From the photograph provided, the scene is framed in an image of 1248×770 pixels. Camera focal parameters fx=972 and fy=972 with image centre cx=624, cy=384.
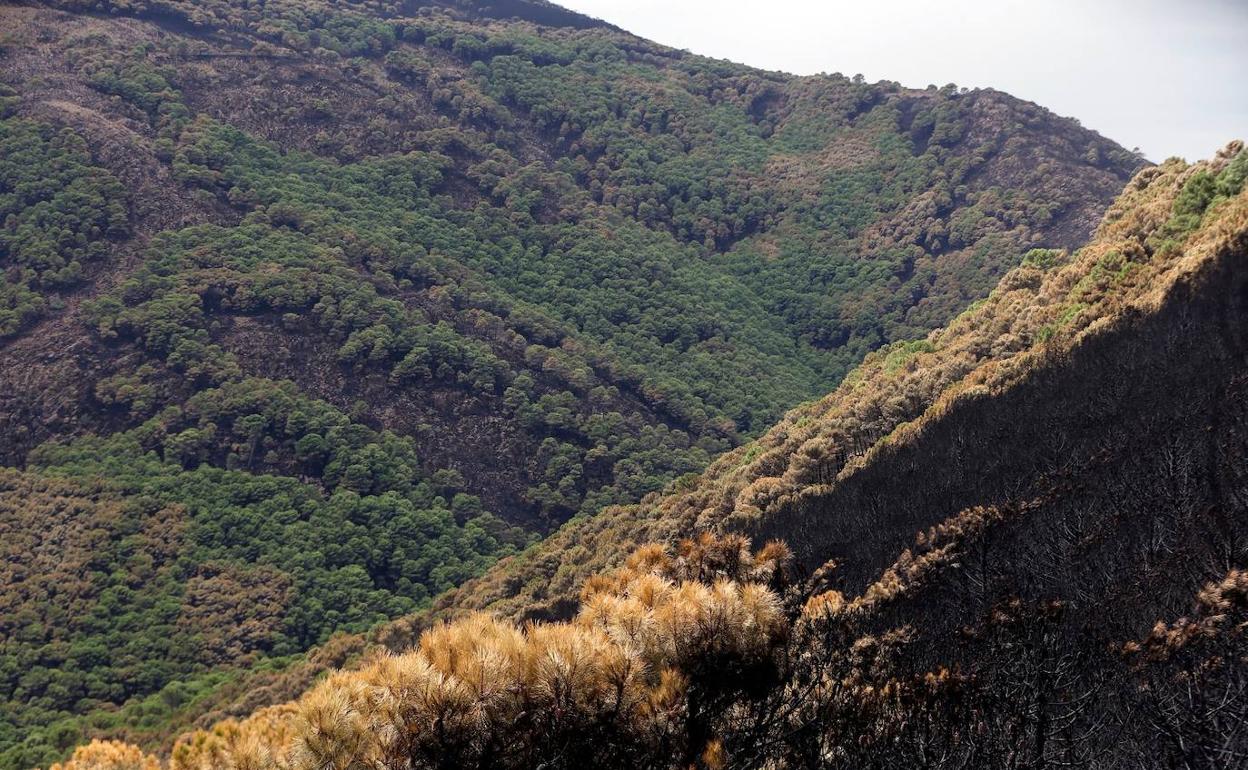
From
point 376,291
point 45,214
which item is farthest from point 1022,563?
point 45,214

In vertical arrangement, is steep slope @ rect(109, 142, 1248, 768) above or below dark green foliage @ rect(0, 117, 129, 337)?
above

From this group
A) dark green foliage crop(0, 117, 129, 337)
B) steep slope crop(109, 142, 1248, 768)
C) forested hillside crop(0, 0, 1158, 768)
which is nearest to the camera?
steep slope crop(109, 142, 1248, 768)

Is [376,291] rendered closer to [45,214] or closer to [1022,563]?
[45,214]

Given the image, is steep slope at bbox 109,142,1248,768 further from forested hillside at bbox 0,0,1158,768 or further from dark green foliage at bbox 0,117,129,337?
dark green foliage at bbox 0,117,129,337

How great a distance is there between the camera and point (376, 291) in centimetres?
7656

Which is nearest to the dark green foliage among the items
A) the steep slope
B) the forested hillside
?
the forested hillside

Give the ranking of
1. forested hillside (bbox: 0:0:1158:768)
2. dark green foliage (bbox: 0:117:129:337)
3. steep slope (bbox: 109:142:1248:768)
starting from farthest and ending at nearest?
dark green foliage (bbox: 0:117:129:337)
forested hillside (bbox: 0:0:1158:768)
steep slope (bbox: 109:142:1248:768)

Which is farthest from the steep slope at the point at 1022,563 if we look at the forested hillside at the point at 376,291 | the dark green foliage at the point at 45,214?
the dark green foliage at the point at 45,214

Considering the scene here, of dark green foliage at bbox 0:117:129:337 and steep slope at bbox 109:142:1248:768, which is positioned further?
dark green foliage at bbox 0:117:129:337

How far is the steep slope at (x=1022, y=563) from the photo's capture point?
10500 millimetres

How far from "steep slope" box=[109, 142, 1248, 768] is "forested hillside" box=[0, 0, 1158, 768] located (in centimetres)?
1560

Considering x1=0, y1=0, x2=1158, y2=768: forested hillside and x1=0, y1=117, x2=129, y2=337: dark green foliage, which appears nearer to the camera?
x1=0, y1=0, x2=1158, y2=768: forested hillside

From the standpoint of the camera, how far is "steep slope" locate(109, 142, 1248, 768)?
10500 mm

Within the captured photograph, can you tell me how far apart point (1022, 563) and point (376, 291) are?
66.2 metres
